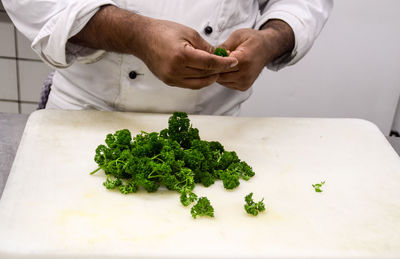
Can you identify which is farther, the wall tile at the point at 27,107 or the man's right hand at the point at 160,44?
the wall tile at the point at 27,107

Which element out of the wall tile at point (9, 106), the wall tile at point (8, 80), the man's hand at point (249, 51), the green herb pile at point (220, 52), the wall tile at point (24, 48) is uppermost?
the green herb pile at point (220, 52)

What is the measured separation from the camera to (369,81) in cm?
220

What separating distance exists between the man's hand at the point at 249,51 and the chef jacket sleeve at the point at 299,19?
0.14 ft

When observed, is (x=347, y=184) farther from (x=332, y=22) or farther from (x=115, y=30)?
(x=332, y=22)

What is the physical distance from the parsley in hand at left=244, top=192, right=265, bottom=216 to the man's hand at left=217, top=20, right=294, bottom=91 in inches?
11.3

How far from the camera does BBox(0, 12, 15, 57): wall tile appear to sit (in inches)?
84.4

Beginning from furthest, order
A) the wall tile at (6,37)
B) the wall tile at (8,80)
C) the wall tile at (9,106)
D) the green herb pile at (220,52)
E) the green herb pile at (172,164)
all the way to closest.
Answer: the wall tile at (9,106)
the wall tile at (8,80)
the wall tile at (6,37)
the green herb pile at (220,52)
the green herb pile at (172,164)

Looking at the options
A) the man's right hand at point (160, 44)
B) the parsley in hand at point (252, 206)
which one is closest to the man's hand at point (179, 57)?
the man's right hand at point (160, 44)

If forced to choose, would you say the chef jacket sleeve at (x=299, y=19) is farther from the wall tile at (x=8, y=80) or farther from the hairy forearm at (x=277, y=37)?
the wall tile at (x=8, y=80)

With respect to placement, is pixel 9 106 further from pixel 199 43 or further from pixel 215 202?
pixel 215 202

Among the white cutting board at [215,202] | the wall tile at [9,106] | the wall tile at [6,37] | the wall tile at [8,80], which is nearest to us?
the white cutting board at [215,202]

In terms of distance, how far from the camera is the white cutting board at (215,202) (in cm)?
81

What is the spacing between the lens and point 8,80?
7.55 ft

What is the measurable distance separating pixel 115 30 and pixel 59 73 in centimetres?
30
